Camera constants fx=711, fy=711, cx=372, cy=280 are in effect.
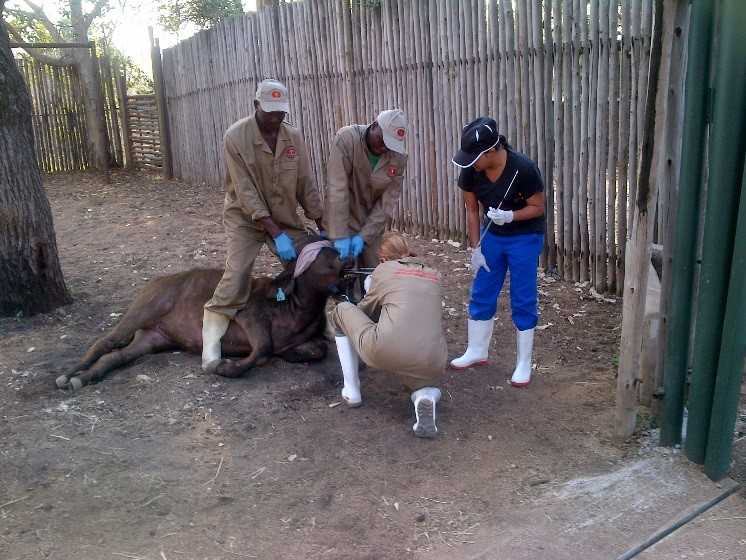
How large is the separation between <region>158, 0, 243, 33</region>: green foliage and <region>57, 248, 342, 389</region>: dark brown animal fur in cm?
1360

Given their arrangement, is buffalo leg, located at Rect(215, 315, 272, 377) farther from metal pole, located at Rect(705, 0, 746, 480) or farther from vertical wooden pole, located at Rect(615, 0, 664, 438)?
metal pole, located at Rect(705, 0, 746, 480)

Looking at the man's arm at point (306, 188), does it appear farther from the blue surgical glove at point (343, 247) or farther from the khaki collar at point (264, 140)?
the blue surgical glove at point (343, 247)

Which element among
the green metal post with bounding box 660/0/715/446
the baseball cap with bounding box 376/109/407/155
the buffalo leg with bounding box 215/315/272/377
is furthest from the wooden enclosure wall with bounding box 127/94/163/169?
the green metal post with bounding box 660/0/715/446

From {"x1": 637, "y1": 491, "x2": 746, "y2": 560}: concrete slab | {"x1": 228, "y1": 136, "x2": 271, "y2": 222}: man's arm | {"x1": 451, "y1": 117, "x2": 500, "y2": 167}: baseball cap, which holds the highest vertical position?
{"x1": 451, "y1": 117, "x2": 500, "y2": 167}: baseball cap

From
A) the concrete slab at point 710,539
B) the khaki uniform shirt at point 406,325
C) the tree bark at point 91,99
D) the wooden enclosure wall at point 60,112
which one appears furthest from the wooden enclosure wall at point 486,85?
the wooden enclosure wall at point 60,112

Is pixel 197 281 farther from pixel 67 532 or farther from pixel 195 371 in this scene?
pixel 67 532

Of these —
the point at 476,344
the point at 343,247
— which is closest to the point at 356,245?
→ the point at 343,247

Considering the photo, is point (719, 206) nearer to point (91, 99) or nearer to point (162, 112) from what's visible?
point (162, 112)

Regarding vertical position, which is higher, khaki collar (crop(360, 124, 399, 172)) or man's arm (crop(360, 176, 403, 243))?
khaki collar (crop(360, 124, 399, 172))

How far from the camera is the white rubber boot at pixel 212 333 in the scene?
17.2 feet

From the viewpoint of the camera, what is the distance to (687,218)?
3.70 meters

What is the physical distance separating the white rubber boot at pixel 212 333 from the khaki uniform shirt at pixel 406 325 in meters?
1.38

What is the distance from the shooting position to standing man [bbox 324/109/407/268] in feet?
16.7

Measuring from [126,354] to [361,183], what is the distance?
2200 mm
